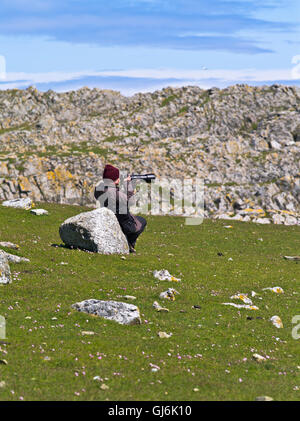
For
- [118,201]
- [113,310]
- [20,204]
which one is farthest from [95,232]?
[20,204]

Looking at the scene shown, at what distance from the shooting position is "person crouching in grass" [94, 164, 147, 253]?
27734mm

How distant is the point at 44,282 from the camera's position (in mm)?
20594

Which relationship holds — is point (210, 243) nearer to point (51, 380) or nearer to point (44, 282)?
point (44, 282)

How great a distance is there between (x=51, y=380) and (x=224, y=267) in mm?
17625

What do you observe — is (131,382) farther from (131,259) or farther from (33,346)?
(131,259)

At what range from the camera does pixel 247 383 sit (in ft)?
41.8

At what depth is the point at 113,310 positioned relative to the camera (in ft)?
55.3

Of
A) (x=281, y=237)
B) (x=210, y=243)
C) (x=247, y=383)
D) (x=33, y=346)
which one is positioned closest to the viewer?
(x=247, y=383)

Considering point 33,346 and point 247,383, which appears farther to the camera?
point 33,346

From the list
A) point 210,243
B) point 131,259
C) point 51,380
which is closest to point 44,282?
point 131,259

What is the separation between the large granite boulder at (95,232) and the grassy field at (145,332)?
37.3 inches
